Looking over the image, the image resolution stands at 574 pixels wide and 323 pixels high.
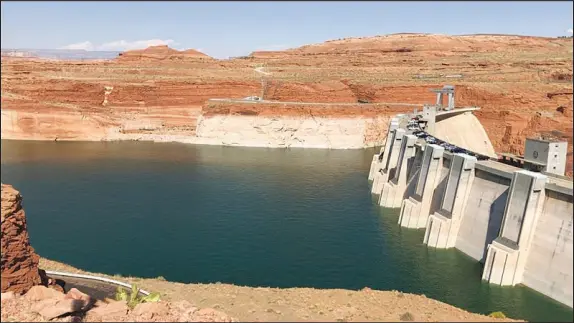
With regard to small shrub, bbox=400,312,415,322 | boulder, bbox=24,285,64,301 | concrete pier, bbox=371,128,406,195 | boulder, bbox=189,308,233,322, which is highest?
concrete pier, bbox=371,128,406,195

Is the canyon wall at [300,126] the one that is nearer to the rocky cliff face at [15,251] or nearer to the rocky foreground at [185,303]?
the rocky foreground at [185,303]

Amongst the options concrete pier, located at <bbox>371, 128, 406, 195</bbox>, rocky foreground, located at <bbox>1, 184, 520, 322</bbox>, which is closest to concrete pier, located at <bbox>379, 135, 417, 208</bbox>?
concrete pier, located at <bbox>371, 128, 406, 195</bbox>

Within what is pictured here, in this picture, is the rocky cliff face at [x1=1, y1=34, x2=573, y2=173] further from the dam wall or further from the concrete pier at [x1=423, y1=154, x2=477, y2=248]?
the concrete pier at [x1=423, y1=154, x2=477, y2=248]

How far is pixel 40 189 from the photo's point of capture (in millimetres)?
48000

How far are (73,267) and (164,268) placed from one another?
19.4 ft

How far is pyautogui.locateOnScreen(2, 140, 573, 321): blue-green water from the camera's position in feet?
95.5

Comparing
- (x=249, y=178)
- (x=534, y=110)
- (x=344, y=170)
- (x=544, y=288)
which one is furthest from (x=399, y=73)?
(x=544, y=288)

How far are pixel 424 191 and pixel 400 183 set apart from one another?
7.29 meters

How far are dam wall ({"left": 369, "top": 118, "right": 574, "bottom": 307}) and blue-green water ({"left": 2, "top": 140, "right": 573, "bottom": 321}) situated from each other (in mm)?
1069

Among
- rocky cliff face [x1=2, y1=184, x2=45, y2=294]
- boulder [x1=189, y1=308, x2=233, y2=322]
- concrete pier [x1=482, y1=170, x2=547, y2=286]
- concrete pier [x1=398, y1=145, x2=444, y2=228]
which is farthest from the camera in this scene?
concrete pier [x1=398, y1=145, x2=444, y2=228]

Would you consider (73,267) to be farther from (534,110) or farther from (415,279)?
(534,110)

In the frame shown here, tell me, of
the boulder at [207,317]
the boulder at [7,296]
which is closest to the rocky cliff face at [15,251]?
the boulder at [7,296]

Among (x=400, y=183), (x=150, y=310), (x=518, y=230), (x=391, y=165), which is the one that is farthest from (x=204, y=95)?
(x=150, y=310)

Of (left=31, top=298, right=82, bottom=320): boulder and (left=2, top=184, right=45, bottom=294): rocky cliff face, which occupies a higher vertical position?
(left=2, top=184, right=45, bottom=294): rocky cliff face
